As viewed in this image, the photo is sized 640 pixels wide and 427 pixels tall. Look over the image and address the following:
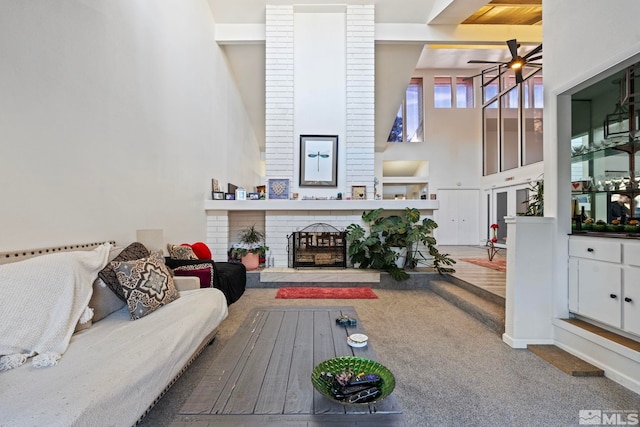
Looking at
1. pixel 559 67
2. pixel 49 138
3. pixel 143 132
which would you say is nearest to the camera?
pixel 49 138

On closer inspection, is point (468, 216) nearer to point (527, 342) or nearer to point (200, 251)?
point (527, 342)

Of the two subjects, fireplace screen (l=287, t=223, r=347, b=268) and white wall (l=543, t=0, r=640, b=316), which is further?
fireplace screen (l=287, t=223, r=347, b=268)

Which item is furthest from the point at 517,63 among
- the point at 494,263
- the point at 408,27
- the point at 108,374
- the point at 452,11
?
the point at 108,374

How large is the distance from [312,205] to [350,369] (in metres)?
3.54

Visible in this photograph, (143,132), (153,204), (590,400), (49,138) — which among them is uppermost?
(143,132)

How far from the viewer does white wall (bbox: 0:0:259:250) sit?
1716 mm

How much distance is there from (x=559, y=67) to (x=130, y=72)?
3859mm

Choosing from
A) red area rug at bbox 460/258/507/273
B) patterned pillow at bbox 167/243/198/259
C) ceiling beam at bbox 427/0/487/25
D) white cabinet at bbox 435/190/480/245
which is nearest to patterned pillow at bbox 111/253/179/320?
patterned pillow at bbox 167/243/198/259

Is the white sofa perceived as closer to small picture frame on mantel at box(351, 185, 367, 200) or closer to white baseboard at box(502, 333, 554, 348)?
white baseboard at box(502, 333, 554, 348)

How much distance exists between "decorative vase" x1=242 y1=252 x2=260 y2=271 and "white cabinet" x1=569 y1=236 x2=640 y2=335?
3.88 m

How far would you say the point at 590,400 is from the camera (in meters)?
1.72

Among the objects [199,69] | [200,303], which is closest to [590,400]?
[200,303]

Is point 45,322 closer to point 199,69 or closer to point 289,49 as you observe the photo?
point 199,69

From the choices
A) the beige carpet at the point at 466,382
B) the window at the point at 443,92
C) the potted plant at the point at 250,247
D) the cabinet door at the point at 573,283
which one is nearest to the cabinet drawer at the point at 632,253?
the cabinet door at the point at 573,283
